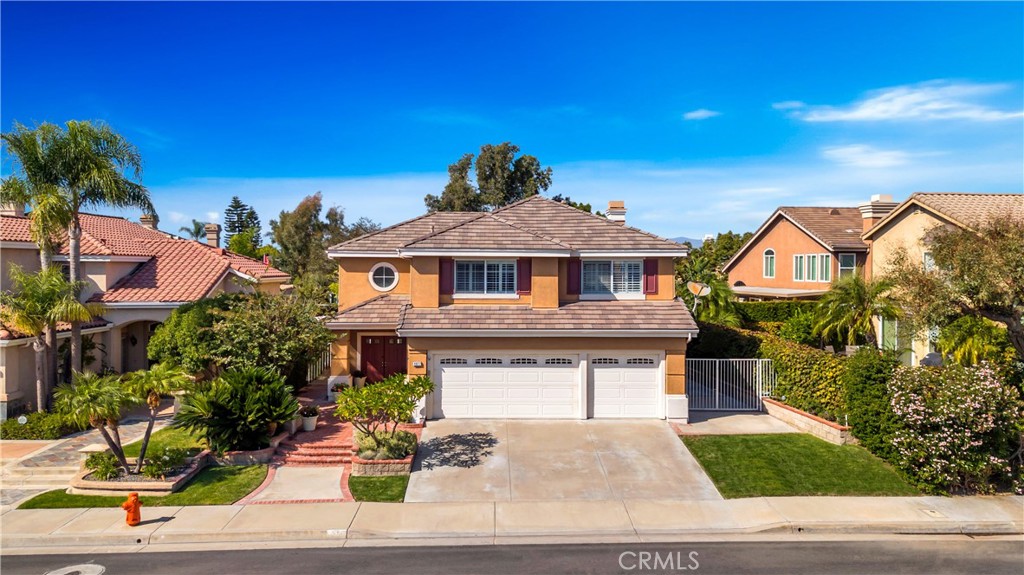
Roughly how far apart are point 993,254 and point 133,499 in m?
19.5

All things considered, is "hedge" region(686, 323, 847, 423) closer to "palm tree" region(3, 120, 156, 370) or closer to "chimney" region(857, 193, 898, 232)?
"chimney" region(857, 193, 898, 232)

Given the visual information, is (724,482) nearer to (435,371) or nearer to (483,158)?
(435,371)

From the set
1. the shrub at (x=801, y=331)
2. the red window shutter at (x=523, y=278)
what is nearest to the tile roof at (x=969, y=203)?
the shrub at (x=801, y=331)

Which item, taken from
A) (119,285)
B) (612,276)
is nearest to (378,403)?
(612,276)

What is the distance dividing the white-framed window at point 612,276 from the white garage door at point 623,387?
7.90 feet

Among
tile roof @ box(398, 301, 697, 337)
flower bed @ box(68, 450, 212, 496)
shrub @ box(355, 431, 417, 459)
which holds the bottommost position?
flower bed @ box(68, 450, 212, 496)

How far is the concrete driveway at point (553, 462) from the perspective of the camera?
13273 millimetres

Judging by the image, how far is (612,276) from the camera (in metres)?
19.2

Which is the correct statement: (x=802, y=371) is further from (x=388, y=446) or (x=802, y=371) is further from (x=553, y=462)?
(x=388, y=446)

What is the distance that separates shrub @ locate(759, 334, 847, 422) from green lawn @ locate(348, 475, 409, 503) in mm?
11416

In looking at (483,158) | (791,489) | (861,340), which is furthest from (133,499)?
(483,158)

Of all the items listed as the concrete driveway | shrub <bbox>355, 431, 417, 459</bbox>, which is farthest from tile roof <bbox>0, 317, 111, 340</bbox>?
the concrete driveway

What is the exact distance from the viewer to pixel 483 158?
43531 millimetres

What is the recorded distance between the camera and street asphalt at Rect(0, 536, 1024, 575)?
33.3 ft
